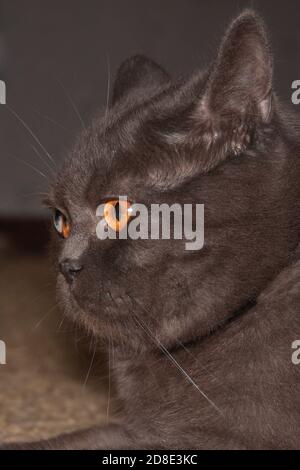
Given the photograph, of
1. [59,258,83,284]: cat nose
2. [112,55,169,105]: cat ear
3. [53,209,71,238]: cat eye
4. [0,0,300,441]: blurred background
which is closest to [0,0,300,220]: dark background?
[0,0,300,441]: blurred background

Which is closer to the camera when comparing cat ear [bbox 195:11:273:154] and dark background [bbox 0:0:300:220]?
cat ear [bbox 195:11:273:154]

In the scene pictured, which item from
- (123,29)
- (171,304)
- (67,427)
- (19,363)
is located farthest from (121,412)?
(123,29)

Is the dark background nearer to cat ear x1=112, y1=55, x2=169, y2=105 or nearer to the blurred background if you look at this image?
the blurred background

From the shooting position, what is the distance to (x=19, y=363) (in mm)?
2158

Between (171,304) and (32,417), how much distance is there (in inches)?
25.6

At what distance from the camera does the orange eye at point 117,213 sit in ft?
3.98

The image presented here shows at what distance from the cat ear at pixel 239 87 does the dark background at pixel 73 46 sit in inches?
90.1

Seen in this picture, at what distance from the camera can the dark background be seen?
345 centimetres

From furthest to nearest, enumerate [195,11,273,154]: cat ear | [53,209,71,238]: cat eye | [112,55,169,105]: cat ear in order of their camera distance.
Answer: [112,55,169,105]: cat ear < [53,209,71,238]: cat eye < [195,11,273,154]: cat ear

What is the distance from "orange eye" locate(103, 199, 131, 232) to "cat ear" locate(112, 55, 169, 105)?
0.38 m

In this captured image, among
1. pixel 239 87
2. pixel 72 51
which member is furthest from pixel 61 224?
pixel 72 51

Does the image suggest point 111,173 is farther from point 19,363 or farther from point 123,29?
point 123,29

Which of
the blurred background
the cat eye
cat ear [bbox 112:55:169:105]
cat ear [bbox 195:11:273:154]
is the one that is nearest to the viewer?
cat ear [bbox 195:11:273:154]

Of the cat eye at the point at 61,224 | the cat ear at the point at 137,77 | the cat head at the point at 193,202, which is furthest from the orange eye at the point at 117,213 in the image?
the cat ear at the point at 137,77
